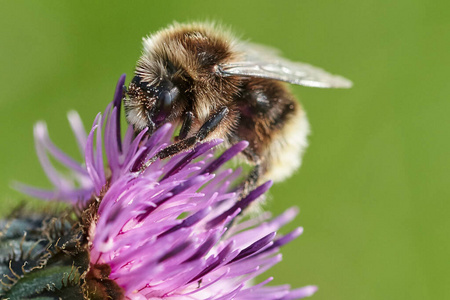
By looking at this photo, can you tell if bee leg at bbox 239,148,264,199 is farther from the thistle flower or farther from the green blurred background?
the green blurred background

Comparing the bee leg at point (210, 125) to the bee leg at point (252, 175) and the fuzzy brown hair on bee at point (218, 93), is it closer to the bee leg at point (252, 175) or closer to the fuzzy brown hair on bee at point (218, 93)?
the fuzzy brown hair on bee at point (218, 93)

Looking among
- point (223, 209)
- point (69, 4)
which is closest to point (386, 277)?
point (223, 209)

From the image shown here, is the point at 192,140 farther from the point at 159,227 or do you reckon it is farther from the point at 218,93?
the point at 159,227

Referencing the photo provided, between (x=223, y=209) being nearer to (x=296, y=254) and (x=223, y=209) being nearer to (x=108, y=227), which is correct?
(x=108, y=227)

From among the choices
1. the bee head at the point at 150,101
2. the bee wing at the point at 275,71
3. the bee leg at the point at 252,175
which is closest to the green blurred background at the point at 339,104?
the bee wing at the point at 275,71

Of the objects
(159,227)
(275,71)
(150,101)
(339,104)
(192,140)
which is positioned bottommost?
(159,227)

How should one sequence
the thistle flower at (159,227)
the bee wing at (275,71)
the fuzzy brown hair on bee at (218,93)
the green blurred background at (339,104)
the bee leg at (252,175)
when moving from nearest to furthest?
the thistle flower at (159,227), the fuzzy brown hair on bee at (218,93), the bee wing at (275,71), the bee leg at (252,175), the green blurred background at (339,104)

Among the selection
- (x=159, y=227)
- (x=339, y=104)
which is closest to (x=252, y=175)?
(x=159, y=227)
